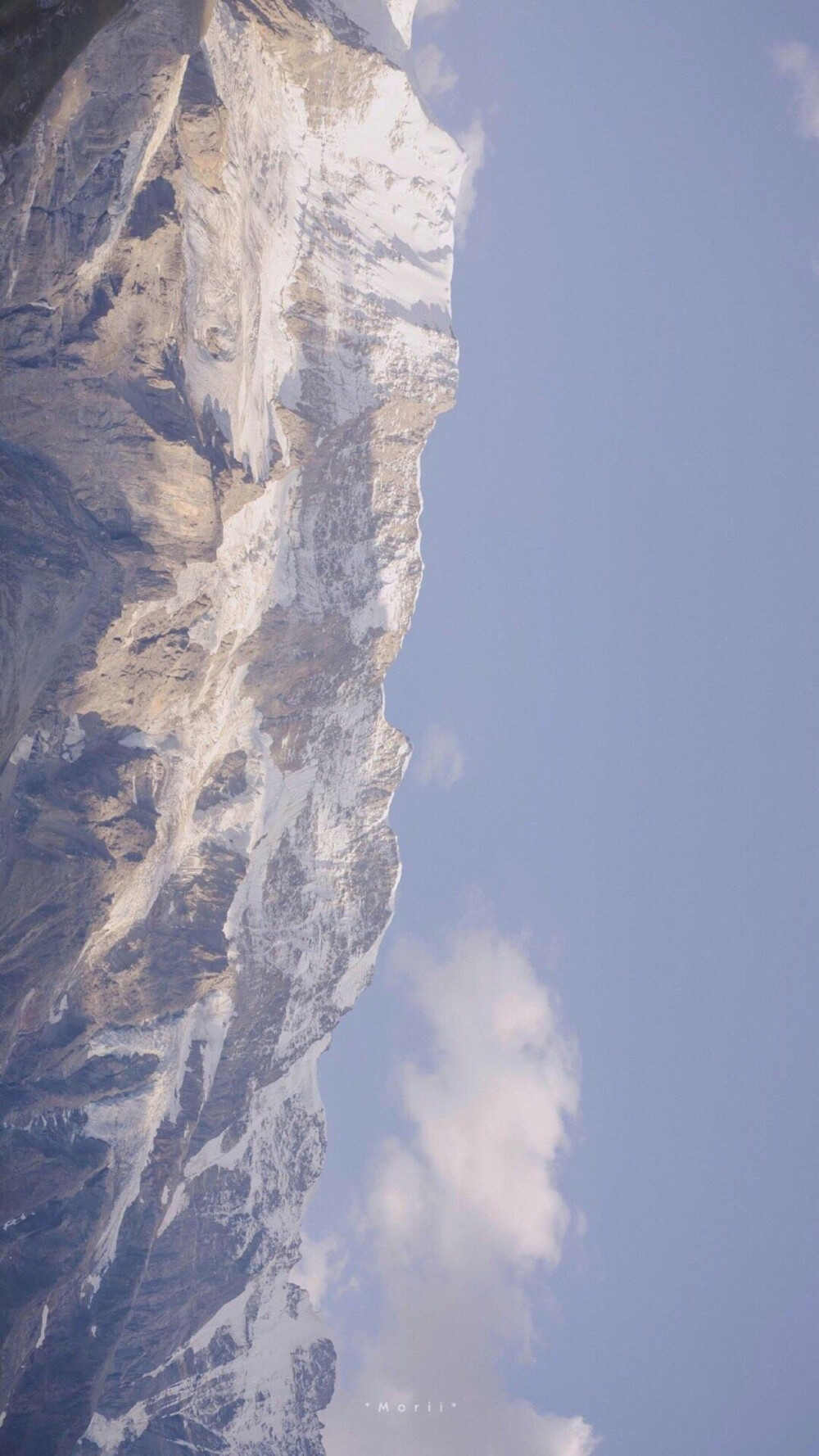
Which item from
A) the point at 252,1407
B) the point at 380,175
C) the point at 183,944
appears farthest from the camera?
the point at 252,1407

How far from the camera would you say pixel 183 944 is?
4312 cm

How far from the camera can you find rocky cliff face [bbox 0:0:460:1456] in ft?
96.9

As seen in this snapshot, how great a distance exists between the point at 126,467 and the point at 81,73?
35.3 feet

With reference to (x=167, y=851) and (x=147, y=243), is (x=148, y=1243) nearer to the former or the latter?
(x=167, y=851)

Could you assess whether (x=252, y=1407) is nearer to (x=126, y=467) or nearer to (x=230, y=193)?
(x=126, y=467)

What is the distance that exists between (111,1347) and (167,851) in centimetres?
2380

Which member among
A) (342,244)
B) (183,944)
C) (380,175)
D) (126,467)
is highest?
(380,175)

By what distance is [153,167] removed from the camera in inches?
1156

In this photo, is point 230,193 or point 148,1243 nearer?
point 230,193

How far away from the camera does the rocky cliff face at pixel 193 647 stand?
29547mm

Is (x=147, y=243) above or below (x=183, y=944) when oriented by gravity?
above

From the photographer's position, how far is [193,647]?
122ft

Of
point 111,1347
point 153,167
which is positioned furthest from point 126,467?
point 111,1347

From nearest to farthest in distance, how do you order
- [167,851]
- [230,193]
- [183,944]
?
[230,193]
[167,851]
[183,944]
